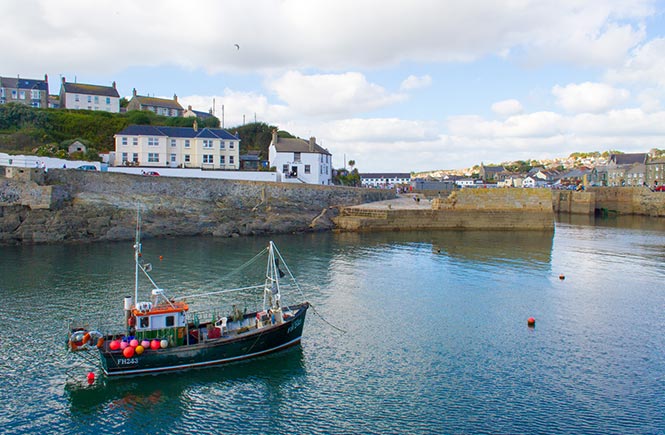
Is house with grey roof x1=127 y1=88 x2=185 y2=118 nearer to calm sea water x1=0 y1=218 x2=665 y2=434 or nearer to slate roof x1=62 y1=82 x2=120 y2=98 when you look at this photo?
slate roof x1=62 y1=82 x2=120 y2=98

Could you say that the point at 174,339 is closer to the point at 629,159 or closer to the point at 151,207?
the point at 151,207

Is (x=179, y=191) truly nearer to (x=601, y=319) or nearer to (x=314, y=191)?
(x=314, y=191)

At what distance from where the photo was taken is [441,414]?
598 inches

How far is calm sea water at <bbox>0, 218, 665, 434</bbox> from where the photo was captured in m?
15.0

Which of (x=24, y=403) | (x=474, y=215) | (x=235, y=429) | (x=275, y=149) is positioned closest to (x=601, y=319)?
(x=235, y=429)

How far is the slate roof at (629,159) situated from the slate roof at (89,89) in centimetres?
10428

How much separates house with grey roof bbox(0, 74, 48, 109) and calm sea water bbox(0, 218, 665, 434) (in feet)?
161

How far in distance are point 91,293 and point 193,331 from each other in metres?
10.3

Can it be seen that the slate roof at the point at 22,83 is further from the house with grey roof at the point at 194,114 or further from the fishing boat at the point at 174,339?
the fishing boat at the point at 174,339

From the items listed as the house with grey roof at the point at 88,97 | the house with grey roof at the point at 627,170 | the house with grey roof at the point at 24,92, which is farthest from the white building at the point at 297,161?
the house with grey roof at the point at 627,170

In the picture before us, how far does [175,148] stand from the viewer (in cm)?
5966

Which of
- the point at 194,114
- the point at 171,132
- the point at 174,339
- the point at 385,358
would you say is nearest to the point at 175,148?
the point at 171,132

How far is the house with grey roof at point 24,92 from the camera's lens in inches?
2936

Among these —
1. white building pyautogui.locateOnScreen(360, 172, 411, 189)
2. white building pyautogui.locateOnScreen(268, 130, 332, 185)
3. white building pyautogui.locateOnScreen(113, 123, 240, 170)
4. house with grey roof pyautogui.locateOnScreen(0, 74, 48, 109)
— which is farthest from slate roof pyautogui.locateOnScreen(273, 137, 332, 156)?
white building pyautogui.locateOnScreen(360, 172, 411, 189)
